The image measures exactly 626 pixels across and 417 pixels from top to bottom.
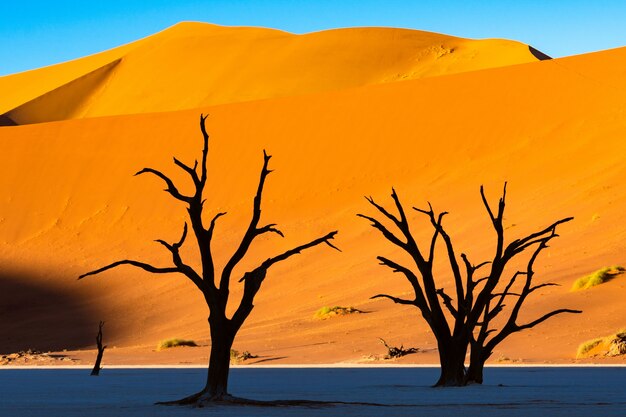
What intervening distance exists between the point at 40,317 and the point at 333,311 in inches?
587

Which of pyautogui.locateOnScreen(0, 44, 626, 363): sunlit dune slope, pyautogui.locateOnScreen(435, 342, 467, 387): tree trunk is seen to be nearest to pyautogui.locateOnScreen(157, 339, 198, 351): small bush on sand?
pyautogui.locateOnScreen(0, 44, 626, 363): sunlit dune slope

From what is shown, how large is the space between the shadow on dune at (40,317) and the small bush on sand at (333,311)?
9696 mm

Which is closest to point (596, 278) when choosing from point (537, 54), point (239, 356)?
point (239, 356)

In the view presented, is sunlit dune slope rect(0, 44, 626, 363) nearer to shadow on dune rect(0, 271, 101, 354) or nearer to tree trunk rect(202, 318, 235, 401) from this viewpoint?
shadow on dune rect(0, 271, 101, 354)

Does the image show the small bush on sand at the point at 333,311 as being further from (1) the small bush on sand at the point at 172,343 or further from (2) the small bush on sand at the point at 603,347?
(2) the small bush on sand at the point at 603,347

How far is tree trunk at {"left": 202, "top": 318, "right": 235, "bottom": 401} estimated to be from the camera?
17.4 m

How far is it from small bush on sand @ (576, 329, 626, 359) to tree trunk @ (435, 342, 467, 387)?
41.4 feet

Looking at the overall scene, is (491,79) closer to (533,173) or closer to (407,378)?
(533,173)

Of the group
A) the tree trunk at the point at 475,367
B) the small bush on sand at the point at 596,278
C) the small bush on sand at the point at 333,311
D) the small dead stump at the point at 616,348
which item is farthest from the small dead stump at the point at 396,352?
the tree trunk at the point at 475,367

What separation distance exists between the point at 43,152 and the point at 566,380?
53.9m

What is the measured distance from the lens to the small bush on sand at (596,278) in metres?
41.8

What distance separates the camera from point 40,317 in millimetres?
54875

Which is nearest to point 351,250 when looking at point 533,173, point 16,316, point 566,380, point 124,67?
point 533,173

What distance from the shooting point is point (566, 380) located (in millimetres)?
24469
